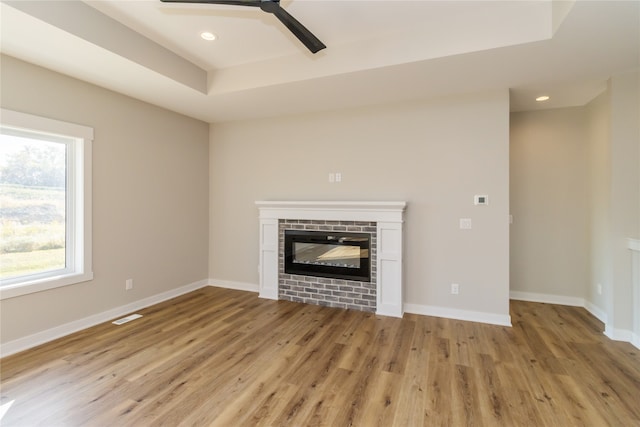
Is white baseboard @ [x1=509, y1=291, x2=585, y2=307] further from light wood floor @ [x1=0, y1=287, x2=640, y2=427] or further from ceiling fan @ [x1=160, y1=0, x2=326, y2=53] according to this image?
ceiling fan @ [x1=160, y1=0, x2=326, y2=53]

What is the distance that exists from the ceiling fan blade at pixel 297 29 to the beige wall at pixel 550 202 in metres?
3.31

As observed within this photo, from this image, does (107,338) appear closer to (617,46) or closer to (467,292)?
(467,292)

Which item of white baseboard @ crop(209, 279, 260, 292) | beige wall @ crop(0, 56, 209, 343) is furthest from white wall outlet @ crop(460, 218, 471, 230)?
beige wall @ crop(0, 56, 209, 343)

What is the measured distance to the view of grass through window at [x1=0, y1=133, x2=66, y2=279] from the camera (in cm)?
276

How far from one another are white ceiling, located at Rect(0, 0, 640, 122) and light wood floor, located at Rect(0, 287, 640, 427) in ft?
8.58

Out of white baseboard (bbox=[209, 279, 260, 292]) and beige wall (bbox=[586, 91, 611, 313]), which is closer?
beige wall (bbox=[586, 91, 611, 313])

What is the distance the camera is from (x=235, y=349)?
9.14ft

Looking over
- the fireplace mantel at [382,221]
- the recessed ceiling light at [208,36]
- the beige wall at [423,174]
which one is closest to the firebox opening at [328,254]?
the fireplace mantel at [382,221]

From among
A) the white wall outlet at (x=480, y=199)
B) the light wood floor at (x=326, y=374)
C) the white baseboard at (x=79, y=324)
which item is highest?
the white wall outlet at (x=480, y=199)

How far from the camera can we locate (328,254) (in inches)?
161

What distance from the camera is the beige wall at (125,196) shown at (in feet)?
9.30

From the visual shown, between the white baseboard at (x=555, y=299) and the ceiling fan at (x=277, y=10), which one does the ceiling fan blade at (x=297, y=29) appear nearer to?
the ceiling fan at (x=277, y=10)

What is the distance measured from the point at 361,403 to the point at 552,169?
12.9 ft

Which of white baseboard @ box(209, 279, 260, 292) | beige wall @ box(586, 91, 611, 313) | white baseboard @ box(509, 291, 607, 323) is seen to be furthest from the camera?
white baseboard @ box(209, 279, 260, 292)
